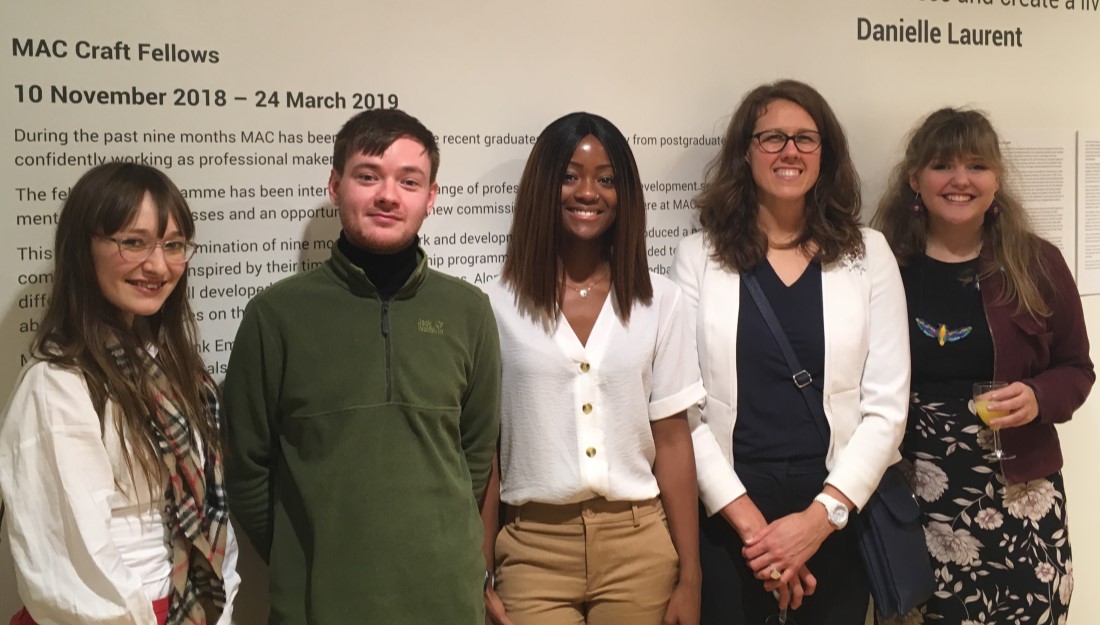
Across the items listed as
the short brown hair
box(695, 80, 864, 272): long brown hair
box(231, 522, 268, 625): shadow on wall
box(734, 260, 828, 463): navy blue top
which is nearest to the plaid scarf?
box(231, 522, 268, 625): shadow on wall

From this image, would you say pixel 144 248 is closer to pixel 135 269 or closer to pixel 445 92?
pixel 135 269

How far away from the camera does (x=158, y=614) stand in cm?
169

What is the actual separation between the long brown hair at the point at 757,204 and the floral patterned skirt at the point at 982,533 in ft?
1.86

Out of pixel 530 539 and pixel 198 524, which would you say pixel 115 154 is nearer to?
pixel 198 524

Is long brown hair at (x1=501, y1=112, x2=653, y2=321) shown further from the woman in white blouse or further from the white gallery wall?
the white gallery wall

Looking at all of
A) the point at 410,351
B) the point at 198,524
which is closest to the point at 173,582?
the point at 198,524

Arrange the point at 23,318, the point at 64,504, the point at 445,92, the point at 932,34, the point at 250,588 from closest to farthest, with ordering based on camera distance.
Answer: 1. the point at 64,504
2. the point at 23,318
3. the point at 250,588
4. the point at 445,92
5. the point at 932,34

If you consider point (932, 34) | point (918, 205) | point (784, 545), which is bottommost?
point (784, 545)

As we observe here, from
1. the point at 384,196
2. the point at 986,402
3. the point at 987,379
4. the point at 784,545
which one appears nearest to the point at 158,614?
the point at 384,196

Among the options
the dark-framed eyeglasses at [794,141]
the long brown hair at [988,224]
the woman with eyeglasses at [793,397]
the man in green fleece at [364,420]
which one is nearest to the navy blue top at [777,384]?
the woman with eyeglasses at [793,397]

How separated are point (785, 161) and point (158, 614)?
6.06 ft

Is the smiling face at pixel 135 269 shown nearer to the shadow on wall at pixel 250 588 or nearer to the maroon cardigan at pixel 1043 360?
the shadow on wall at pixel 250 588

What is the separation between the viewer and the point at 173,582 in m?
1.72

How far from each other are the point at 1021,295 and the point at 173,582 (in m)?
2.26
